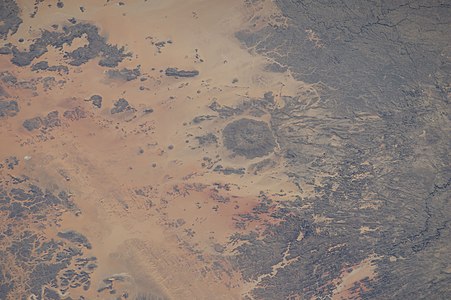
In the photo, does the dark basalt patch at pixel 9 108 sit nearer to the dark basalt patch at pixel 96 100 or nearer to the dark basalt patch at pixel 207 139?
the dark basalt patch at pixel 96 100

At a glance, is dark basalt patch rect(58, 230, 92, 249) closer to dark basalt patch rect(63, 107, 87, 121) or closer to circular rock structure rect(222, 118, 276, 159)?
dark basalt patch rect(63, 107, 87, 121)

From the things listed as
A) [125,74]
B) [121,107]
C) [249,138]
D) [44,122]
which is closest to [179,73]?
[125,74]

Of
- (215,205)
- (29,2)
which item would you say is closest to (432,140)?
(215,205)

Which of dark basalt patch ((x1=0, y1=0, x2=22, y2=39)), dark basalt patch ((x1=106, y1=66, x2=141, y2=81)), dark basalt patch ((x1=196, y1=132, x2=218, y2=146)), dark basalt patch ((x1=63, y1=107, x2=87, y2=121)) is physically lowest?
dark basalt patch ((x1=196, y1=132, x2=218, y2=146))

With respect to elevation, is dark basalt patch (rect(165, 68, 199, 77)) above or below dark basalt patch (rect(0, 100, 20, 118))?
above

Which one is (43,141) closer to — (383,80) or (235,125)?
(235,125)

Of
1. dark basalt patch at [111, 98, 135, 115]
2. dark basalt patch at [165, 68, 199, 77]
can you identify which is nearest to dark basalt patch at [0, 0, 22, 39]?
dark basalt patch at [111, 98, 135, 115]
